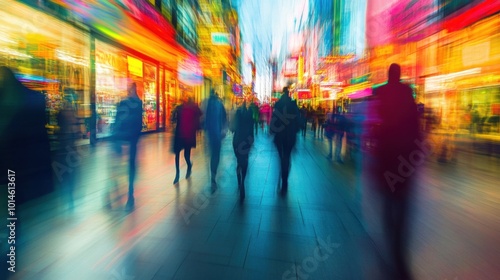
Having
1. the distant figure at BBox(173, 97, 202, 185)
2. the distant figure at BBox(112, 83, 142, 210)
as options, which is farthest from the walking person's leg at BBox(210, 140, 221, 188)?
the distant figure at BBox(112, 83, 142, 210)

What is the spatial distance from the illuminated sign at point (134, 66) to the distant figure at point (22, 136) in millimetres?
12480

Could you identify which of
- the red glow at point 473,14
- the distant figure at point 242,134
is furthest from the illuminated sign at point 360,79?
the distant figure at point 242,134

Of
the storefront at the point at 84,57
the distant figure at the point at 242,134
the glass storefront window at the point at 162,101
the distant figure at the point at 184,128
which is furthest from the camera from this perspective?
the glass storefront window at the point at 162,101

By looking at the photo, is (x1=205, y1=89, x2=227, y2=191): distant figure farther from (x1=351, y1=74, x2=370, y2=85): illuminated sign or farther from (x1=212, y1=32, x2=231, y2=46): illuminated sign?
(x1=351, y1=74, x2=370, y2=85): illuminated sign

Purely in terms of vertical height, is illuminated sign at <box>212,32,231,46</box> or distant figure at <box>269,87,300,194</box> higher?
illuminated sign at <box>212,32,231,46</box>

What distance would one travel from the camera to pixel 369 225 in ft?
13.7

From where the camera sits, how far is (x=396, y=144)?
3670 mm

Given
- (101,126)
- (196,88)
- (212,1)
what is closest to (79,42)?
(101,126)

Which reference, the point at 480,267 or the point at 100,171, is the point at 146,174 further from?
the point at 480,267

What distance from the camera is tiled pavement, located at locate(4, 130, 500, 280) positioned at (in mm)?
2973

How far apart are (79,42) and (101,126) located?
10.9ft

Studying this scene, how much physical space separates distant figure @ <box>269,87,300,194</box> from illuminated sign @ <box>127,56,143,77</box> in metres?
10.8

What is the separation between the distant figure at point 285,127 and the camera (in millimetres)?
6105

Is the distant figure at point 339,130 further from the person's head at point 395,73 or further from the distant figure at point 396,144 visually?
the person's head at point 395,73
